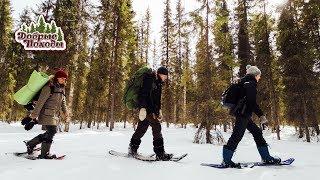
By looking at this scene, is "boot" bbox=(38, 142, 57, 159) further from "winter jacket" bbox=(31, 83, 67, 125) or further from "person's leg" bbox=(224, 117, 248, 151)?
"person's leg" bbox=(224, 117, 248, 151)

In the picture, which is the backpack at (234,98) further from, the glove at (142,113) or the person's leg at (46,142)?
the person's leg at (46,142)

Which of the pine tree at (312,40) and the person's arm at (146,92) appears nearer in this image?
the person's arm at (146,92)

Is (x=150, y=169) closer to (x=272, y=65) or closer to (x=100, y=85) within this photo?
(x=272, y=65)

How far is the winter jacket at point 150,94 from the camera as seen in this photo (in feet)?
26.2

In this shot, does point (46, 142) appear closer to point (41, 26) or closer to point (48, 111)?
point (48, 111)

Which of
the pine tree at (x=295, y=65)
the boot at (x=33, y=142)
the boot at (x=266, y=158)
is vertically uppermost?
the pine tree at (x=295, y=65)

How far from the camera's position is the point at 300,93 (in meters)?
23.7

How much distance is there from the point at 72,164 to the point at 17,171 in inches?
49.9

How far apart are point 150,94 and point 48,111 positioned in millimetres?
2232

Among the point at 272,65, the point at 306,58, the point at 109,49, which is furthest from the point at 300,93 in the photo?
the point at 109,49

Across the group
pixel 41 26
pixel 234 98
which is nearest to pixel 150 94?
pixel 234 98

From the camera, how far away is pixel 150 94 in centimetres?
802

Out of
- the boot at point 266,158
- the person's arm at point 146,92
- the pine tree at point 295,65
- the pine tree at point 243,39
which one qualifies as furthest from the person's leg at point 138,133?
the pine tree at point 243,39

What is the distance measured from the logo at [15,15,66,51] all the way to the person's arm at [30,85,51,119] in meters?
17.8
